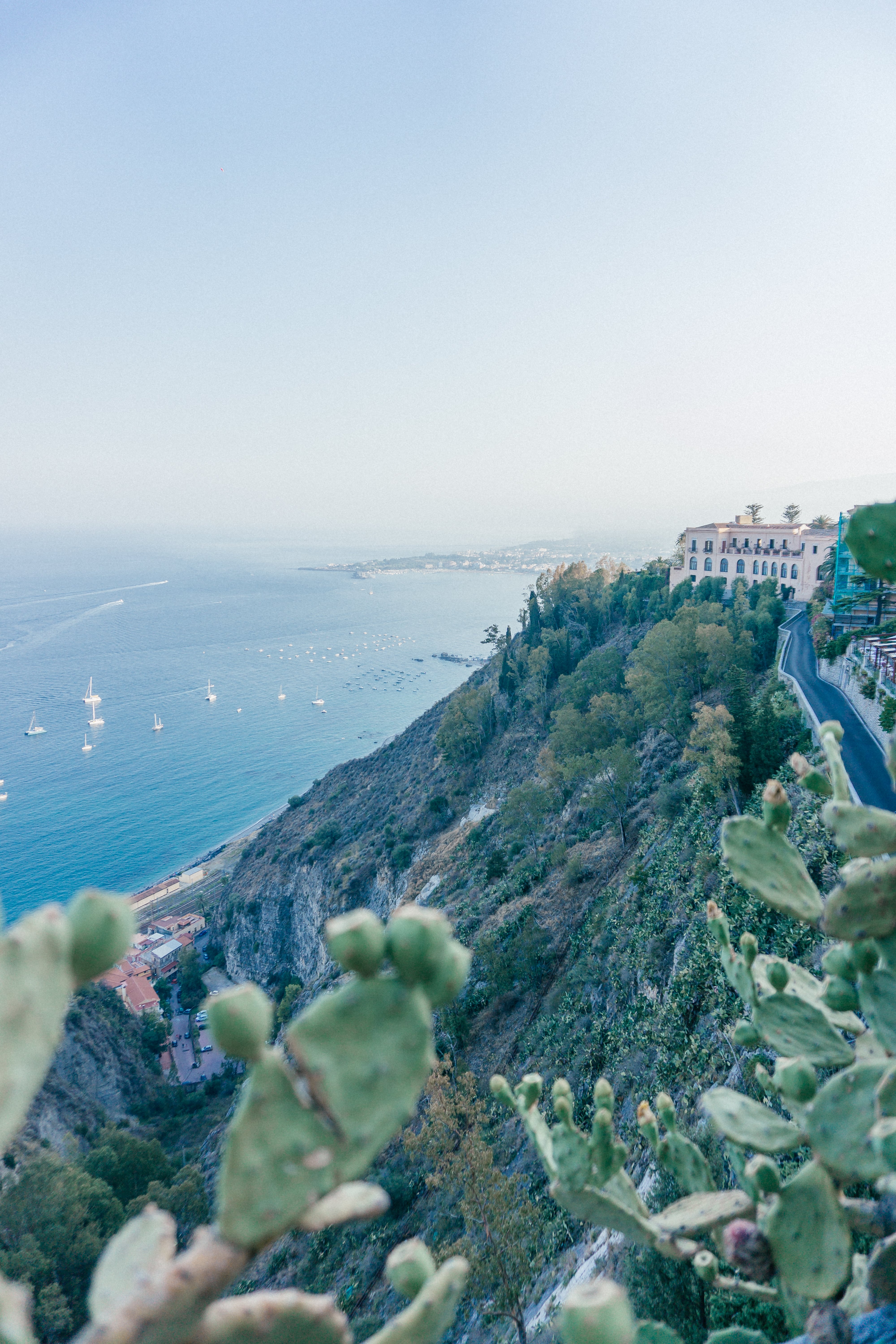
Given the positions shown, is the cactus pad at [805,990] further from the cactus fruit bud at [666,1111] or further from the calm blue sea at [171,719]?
the calm blue sea at [171,719]

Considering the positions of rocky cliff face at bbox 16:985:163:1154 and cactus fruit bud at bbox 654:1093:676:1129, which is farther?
rocky cliff face at bbox 16:985:163:1154

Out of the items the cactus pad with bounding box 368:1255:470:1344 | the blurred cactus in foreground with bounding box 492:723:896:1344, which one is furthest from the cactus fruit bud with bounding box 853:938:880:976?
the cactus pad with bounding box 368:1255:470:1344

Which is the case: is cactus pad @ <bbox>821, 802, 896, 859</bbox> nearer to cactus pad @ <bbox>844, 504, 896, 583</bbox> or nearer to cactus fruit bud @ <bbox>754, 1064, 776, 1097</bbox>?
cactus pad @ <bbox>844, 504, 896, 583</bbox>

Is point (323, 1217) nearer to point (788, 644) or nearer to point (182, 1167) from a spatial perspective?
point (182, 1167)

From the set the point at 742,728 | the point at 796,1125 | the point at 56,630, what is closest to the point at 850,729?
the point at 742,728

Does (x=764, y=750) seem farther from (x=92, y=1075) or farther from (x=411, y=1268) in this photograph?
(x=92, y=1075)

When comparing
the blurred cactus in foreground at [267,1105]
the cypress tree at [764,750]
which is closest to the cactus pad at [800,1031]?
the blurred cactus in foreground at [267,1105]

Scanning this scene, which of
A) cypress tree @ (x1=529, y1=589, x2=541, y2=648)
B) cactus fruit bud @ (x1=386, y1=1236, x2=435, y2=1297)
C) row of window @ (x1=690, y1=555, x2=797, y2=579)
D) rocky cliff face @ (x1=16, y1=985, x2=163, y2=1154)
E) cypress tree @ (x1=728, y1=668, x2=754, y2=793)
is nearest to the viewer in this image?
cactus fruit bud @ (x1=386, y1=1236, x2=435, y2=1297)
